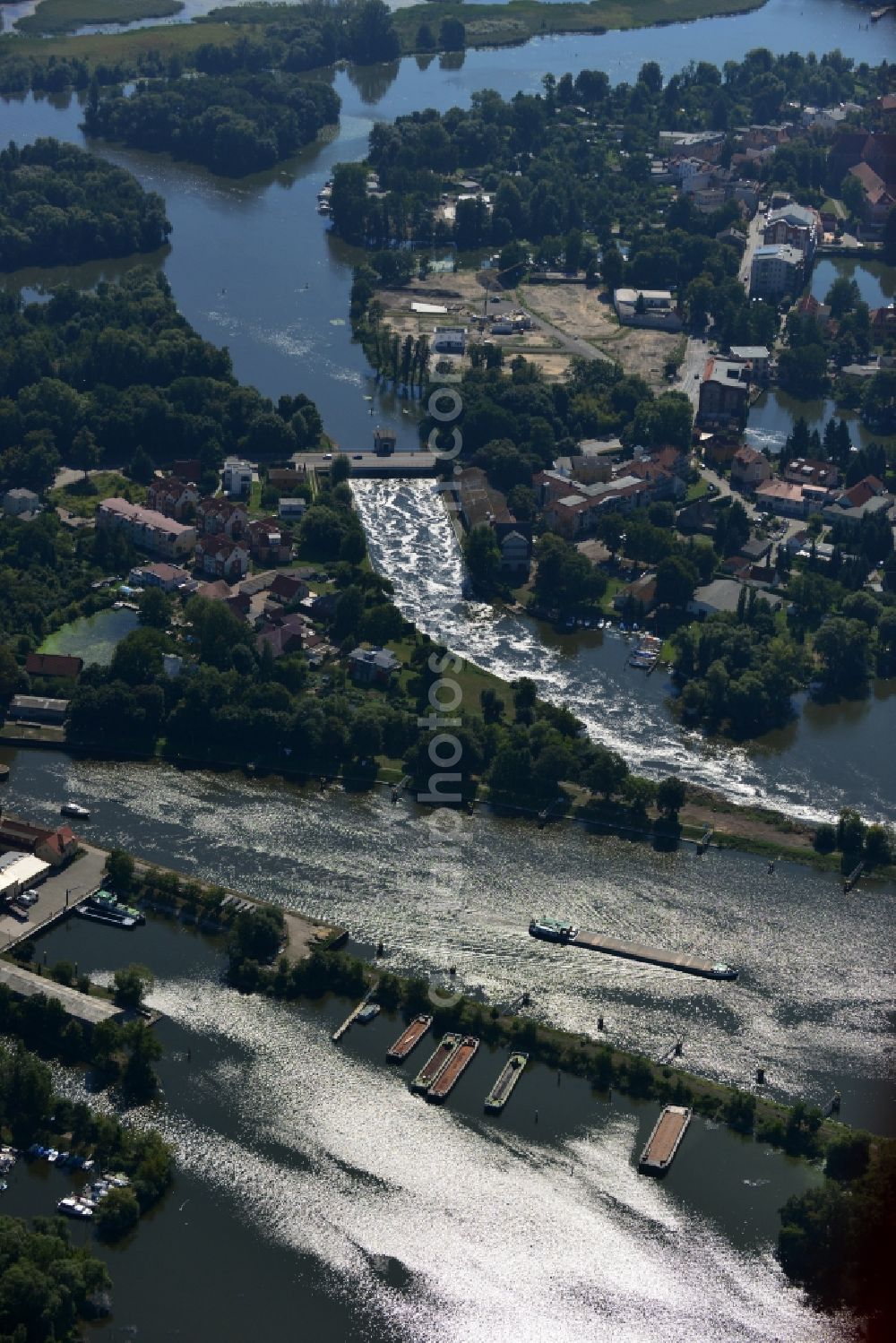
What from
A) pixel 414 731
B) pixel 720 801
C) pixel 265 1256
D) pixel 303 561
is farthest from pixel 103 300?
pixel 265 1256

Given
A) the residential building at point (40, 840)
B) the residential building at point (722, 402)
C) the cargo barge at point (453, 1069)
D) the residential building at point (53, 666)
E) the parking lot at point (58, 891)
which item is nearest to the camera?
the cargo barge at point (453, 1069)

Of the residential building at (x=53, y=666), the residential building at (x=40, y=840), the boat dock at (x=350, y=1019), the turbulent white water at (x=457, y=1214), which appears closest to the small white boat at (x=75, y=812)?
the residential building at (x=40, y=840)

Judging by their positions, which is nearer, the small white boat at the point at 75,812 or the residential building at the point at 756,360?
the small white boat at the point at 75,812

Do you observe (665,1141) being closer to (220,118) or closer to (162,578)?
(162,578)

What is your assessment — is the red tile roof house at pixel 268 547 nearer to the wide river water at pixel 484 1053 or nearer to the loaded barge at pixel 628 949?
the wide river water at pixel 484 1053

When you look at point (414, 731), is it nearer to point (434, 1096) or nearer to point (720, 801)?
point (720, 801)

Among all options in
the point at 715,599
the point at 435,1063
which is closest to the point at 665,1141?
the point at 435,1063
